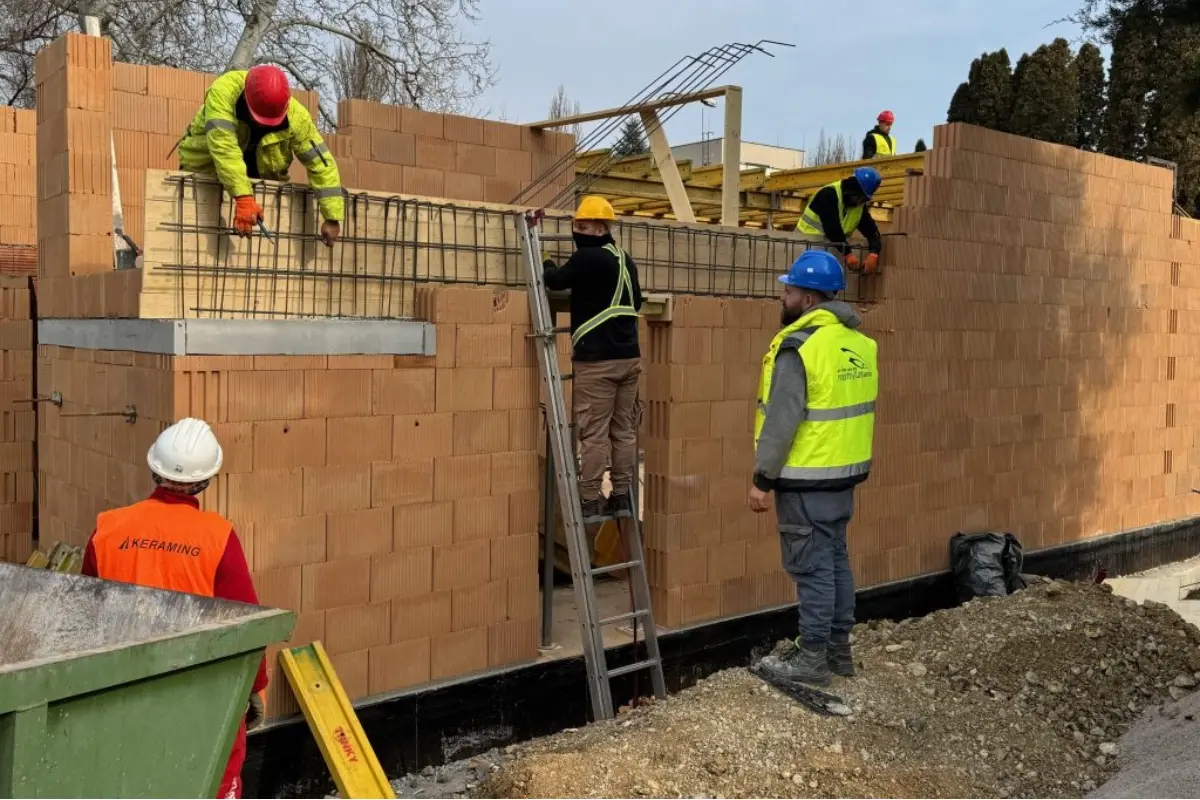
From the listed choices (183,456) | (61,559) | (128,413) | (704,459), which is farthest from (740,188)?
(183,456)

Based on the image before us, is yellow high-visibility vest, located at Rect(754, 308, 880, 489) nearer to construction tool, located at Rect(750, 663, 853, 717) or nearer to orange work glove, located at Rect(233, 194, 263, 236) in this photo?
construction tool, located at Rect(750, 663, 853, 717)

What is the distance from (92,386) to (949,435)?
5917 millimetres

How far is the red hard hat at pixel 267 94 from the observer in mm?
4809

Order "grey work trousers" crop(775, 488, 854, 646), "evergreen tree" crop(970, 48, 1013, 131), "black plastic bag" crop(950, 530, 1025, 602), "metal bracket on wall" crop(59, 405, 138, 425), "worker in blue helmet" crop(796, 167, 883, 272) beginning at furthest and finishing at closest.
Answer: "evergreen tree" crop(970, 48, 1013, 131) < "black plastic bag" crop(950, 530, 1025, 602) < "worker in blue helmet" crop(796, 167, 883, 272) < "grey work trousers" crop(775, 488, 854, 646) < "metal bracket on wall" crop(59, 405, 138, 425)

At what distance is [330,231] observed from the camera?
16.1 feet

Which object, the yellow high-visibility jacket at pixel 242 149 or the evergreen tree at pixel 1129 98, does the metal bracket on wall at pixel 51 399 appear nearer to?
the yellow high-visibility jacket at pixel 242 149

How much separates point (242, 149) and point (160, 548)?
8.12 feet

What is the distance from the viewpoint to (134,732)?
256 cm

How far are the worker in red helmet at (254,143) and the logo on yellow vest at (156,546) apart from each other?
68.5 inches

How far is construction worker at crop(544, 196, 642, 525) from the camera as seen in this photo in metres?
5.44

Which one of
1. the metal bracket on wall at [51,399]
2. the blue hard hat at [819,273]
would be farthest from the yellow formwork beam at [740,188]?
the metal bracket on wall at [51,399]

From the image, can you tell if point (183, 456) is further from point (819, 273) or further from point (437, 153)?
point (437, 153)

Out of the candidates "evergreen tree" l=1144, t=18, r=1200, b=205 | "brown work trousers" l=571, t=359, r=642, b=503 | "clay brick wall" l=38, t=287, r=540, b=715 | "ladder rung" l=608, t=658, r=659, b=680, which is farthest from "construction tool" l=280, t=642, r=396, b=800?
"evergreen tree" l=1144, t=18, r=1200, b=205

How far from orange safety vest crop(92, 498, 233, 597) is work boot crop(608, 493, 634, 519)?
9.00ft
